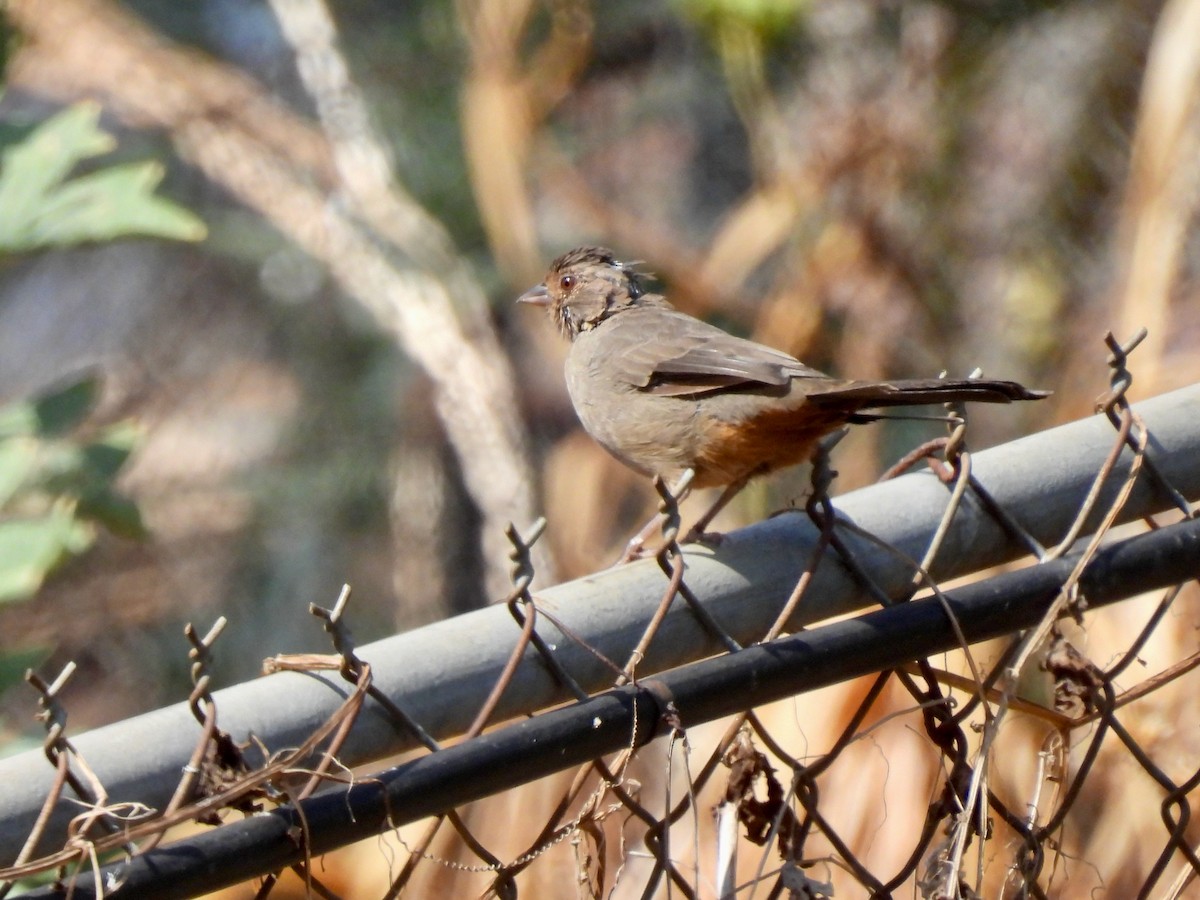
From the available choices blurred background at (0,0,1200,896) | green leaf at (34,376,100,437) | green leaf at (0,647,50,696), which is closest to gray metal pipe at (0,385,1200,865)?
green leaf at (0,647,50,696)

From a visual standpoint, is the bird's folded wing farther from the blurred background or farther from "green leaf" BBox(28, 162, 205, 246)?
the blurred background

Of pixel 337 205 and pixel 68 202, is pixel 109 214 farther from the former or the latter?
pixel 337 205

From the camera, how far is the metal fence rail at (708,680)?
1.43 metres

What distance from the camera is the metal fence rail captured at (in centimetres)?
143

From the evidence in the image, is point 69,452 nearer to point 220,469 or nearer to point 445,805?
point 445,805

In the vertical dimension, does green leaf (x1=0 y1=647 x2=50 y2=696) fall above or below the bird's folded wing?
below

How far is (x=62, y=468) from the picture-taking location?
3.23 metres

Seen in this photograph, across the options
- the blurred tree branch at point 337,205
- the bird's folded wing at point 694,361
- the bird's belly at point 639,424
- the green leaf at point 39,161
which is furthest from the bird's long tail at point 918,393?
the blurred tree branch at point 337,205

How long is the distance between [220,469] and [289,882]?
6.45 m

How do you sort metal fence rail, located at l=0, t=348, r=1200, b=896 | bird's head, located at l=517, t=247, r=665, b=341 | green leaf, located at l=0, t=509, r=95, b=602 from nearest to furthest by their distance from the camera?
metal fence rail, located at l=0, t=348, r=1200, b=896 < green leaf, located at l=0, t=509, r=95, b=602 < bird's head, located at l=517, t=247, r=665, b=341

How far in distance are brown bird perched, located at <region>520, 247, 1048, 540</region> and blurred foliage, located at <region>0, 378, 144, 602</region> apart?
1.14 m

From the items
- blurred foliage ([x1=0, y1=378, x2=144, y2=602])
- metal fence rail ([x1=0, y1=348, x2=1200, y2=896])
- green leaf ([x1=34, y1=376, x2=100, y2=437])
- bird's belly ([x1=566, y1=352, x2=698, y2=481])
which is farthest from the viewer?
bird's belly ([x1=566, y1=352, x2=698, y2=481])

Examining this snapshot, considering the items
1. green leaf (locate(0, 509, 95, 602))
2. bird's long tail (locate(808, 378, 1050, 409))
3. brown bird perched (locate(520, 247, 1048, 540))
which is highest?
brown bird perched (locate(520, 247, 1048, 540))

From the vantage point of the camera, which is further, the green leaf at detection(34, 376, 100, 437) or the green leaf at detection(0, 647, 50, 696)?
the green leaf at detection(34, 376, 100, 437)
